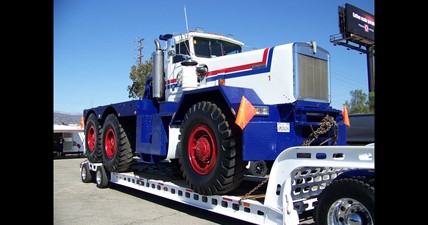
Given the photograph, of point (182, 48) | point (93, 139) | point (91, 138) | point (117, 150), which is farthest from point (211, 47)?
point (91, 138)

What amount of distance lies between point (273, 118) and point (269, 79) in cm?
75

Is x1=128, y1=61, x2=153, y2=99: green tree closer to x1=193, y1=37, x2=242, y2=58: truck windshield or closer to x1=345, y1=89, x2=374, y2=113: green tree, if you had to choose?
x1=345, y1=89, x2=374, y2=113: green tree

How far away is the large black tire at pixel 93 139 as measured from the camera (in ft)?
31.6

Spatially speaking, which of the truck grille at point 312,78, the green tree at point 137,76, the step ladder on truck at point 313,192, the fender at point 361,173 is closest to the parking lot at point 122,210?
the step ladder on truck at point 313,192

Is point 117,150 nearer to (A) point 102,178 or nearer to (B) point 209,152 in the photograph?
(A) point 102,178

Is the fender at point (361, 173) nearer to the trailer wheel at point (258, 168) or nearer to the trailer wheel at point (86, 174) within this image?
the trailer wheel at point (258, 168)

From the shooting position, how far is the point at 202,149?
5.71 m

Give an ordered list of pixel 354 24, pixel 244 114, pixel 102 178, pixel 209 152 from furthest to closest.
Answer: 1. pixel 354 24
2. pixel 102 178
3. pixel 209 152
4. pixel 244 114

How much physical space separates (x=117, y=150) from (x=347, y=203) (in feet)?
18.9

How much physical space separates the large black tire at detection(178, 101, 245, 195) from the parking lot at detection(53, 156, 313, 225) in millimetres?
702
